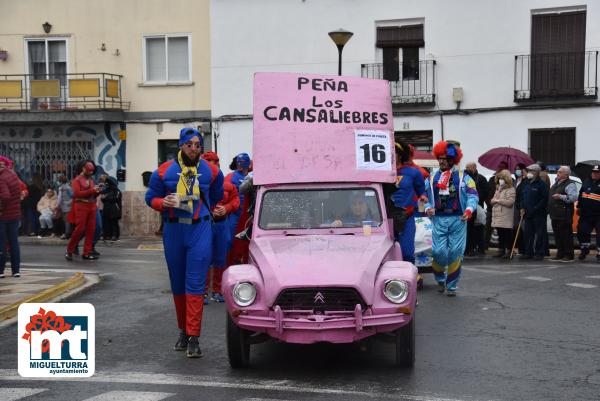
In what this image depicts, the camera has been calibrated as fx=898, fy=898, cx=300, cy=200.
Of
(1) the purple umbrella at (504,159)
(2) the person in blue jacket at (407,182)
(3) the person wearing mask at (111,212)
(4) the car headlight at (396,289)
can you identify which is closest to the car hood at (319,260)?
(4) the car headlight at (396,289)

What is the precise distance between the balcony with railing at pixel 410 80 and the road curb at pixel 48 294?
13.5 metres

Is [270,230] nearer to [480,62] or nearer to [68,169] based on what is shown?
[480,62]

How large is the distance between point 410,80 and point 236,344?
18959mm

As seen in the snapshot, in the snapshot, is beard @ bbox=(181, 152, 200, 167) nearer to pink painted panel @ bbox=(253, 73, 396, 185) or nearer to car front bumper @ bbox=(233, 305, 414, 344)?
pink painted panel @ bbox=(253, 73, 396, 185)

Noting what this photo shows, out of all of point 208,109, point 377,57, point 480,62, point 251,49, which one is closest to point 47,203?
point 208,109

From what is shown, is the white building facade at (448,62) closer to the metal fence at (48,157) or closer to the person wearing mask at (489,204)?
the metal fence at (48,157)

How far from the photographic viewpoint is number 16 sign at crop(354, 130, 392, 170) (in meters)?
9.27

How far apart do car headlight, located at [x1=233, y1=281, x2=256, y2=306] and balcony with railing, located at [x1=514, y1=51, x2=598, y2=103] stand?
60.2ft

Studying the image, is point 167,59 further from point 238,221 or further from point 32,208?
point 238,221

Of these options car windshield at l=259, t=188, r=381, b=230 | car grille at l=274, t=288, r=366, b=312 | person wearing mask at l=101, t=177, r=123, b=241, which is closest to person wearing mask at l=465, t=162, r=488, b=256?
person wearing mask at l=101, t=177, r=123, b=241

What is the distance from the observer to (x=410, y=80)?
25.5 metres

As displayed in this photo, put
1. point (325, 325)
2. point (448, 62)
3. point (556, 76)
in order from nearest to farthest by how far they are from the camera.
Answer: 1. point (325, 325)
2. point (556, 76)
3. point (448, 62)

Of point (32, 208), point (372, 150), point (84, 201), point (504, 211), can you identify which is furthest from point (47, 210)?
point (372, 150)

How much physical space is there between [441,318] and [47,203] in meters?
17.8
